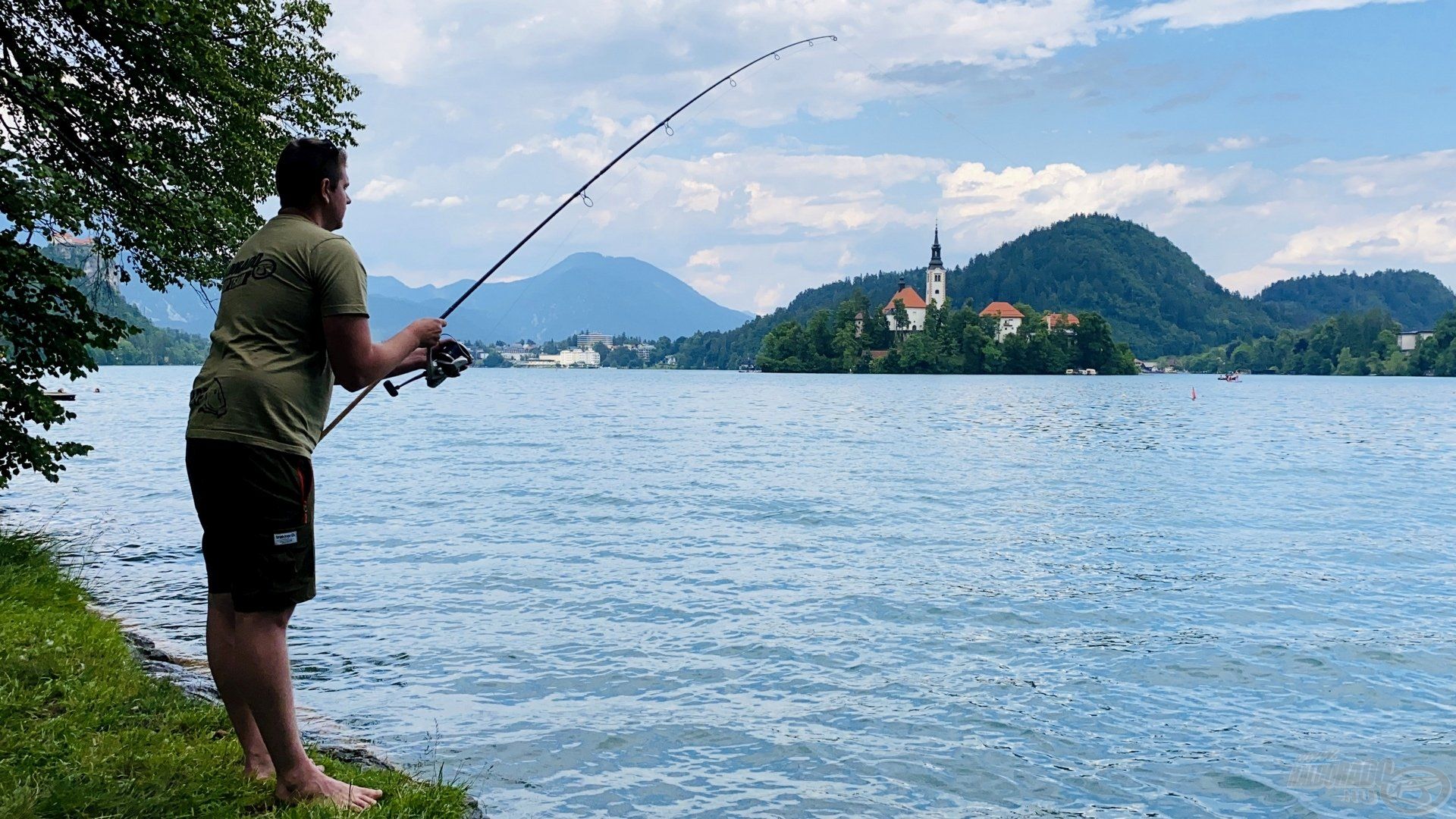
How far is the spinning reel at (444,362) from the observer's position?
4637 millimetres

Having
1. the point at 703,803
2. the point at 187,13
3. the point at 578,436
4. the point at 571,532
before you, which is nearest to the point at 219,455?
the point at 703,803

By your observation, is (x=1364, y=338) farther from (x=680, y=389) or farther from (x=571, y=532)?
(x=571, y=532)

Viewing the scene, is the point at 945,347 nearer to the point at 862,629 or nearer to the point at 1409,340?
the point at 1409,340

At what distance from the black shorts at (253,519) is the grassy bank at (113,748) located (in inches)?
37.8

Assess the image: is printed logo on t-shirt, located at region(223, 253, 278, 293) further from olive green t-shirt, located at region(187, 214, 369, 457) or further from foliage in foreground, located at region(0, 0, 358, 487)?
foliage in foreground, located at region(0, 0, 358, 487)

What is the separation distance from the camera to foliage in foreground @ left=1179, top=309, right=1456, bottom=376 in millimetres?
159625

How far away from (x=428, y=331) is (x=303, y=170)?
820mm

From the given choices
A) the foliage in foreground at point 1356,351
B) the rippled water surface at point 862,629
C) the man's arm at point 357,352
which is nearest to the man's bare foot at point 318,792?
the man's arm at point 357,352

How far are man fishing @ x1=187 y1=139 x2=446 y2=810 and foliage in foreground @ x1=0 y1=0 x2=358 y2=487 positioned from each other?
2.99m

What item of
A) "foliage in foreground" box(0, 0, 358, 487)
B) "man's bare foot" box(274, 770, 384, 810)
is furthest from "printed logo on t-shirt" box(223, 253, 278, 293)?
"foliage in foreground" box(0, 0, 358, 487)

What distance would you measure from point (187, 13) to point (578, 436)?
111 feet

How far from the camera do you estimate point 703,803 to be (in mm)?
6457

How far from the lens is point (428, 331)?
4527mm

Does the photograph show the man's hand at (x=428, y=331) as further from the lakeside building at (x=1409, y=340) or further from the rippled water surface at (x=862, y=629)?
the lakeside building at (x=1409, y=340)
